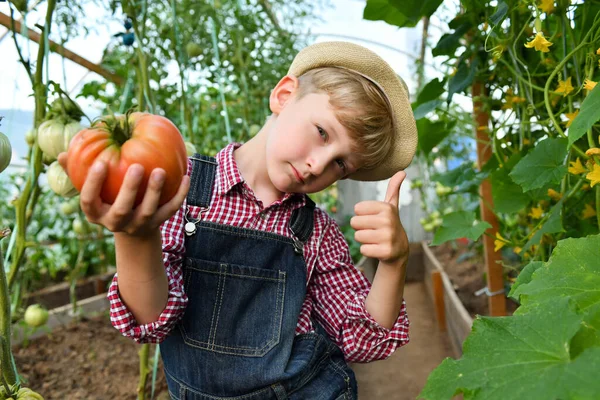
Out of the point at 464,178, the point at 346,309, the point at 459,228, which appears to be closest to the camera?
the point at 346,309

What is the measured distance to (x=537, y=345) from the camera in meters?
0.50

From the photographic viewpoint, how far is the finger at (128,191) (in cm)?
64

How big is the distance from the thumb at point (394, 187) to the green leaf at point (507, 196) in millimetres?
461

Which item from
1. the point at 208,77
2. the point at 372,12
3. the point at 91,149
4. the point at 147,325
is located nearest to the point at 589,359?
the point at 91,149

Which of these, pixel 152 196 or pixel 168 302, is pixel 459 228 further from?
pixel 152 196

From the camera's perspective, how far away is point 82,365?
2.09m

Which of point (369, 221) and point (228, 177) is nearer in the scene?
point (369, 221)

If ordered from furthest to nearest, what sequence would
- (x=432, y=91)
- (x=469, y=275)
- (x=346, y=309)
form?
(x=469, y=275) < (x=432, y=91) < (x=346, y=309)

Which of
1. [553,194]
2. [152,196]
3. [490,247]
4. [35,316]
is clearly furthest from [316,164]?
[35,316]

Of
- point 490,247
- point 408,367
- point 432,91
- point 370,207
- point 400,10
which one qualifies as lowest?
point 408,367

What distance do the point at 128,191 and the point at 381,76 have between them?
2.06 feet

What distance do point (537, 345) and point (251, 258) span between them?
0.63m

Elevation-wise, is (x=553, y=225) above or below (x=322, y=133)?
below

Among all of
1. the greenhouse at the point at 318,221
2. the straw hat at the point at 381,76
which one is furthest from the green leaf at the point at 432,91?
the straw hat at the point at 381,76
